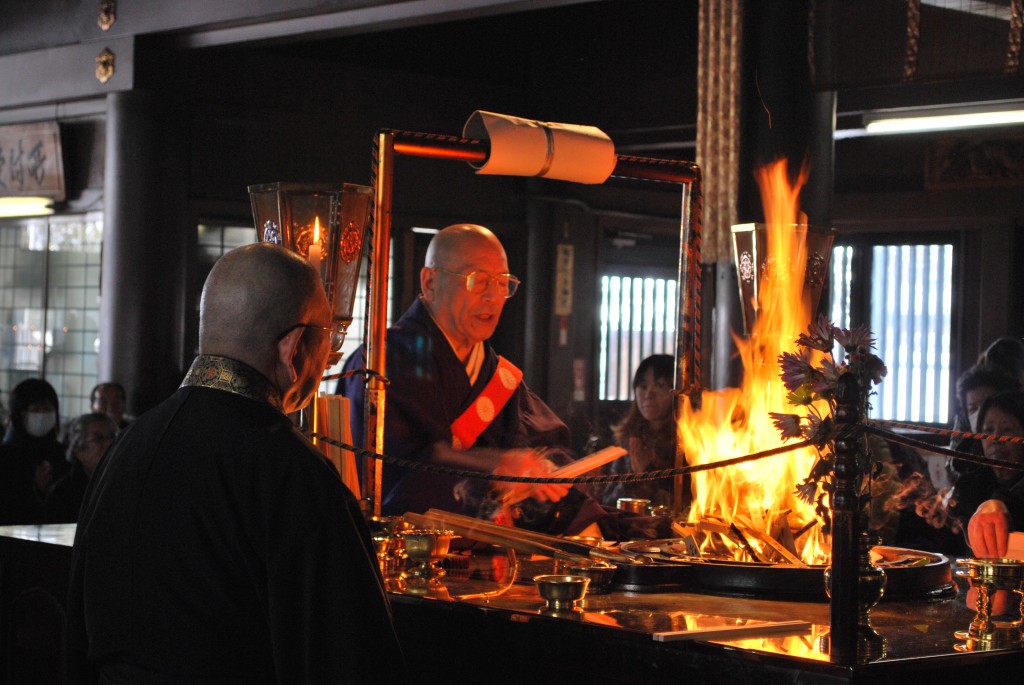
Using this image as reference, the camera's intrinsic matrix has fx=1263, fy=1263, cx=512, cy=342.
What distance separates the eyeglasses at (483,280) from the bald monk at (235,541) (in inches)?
73.4

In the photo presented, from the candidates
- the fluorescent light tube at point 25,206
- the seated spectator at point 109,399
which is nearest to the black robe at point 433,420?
the seated spectator at point 109,399

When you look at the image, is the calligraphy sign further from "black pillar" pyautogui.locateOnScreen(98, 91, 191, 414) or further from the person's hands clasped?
the person's hands clasped

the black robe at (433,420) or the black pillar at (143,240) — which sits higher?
the black pillar at (143,240)

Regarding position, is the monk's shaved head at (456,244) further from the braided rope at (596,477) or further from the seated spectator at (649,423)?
the seated spectator at (649,423)

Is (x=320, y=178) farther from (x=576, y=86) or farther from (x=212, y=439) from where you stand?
(x=212, y=439)

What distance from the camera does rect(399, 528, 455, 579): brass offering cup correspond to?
274 centimetres

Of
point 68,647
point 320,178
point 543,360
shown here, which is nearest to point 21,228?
point 320,178

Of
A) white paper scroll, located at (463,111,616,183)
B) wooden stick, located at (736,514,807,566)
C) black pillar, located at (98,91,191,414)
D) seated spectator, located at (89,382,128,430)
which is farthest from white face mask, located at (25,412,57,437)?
wooden stick, located at (736,514,807,566)

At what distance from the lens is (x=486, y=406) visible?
3764mm

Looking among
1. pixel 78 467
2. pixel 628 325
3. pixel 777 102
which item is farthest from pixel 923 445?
pixel 628 325

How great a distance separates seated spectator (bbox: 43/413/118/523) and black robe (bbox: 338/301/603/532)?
152 centimetres

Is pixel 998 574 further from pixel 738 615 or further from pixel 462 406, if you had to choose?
pixel 462 406

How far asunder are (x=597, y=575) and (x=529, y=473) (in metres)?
0.71

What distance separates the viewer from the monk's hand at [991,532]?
289cm
